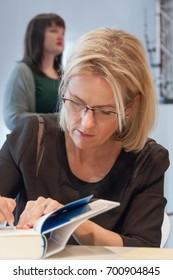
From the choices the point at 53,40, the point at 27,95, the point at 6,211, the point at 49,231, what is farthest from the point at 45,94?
the point at 49,231

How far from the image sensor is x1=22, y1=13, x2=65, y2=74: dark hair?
2664mm

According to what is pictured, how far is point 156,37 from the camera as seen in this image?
117 inches

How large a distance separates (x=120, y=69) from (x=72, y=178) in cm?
31

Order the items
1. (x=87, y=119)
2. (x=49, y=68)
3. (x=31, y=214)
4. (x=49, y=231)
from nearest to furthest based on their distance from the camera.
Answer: (x=49, y=231) < (x=31, y=214) < (x=87, y=119) < (x=49, y=68)

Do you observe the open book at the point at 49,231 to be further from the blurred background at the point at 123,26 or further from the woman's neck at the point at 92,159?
the blurred background at the point at 123,26

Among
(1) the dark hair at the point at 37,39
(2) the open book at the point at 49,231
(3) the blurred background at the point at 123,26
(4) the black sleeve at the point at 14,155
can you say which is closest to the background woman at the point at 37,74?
(1) the dark hair at the point at 37,39

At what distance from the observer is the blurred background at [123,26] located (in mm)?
2930

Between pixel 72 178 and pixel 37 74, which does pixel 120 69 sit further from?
pixel 37 74

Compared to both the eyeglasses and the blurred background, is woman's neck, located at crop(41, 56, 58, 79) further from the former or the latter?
the eyeglasses

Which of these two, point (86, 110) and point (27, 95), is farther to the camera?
point (27, 95)

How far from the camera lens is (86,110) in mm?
1141

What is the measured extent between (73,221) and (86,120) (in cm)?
35

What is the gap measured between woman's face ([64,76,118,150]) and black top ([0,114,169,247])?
0.12 m

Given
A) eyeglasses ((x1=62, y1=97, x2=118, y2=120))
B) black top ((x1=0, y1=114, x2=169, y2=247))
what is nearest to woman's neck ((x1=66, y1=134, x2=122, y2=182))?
black top ((x1=0, y1=114, x2=169, y2=247))
